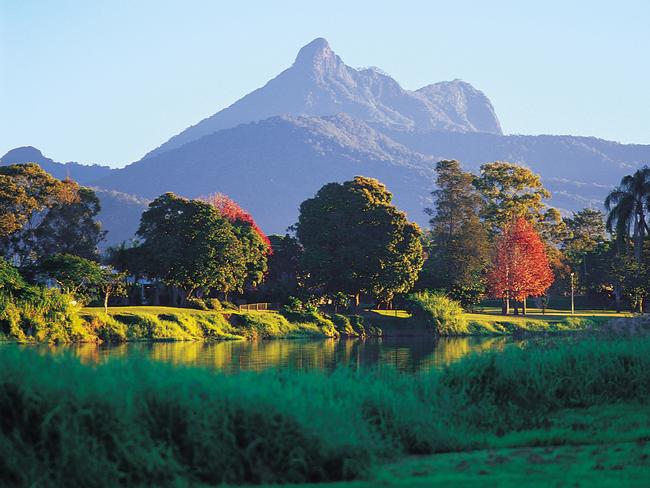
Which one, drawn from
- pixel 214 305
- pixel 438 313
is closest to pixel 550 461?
pixel 214 305

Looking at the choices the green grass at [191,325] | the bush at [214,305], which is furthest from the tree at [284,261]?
the green grass at [191,325]

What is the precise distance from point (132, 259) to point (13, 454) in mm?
65269

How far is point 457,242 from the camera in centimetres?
9238

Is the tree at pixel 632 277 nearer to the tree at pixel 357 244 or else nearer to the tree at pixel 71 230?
the tree at pixel 357 244

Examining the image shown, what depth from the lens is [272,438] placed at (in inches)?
531

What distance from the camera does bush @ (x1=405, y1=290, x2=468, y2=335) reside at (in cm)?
7750

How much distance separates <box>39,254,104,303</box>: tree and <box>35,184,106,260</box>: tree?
21115mm

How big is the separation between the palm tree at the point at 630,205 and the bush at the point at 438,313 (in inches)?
834

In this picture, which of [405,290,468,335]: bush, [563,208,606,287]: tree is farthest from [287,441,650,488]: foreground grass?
[563,208,606,287]: tree

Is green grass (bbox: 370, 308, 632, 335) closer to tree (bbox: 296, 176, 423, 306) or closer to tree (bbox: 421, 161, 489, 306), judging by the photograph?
tree (bbox: 296, 176, 423, 306)

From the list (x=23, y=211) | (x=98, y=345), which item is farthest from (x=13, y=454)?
(x=23, y=211)

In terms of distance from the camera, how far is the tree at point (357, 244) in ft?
255

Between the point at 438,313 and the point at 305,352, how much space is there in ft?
86.3

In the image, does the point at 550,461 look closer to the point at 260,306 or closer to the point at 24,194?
the point at 260,306
